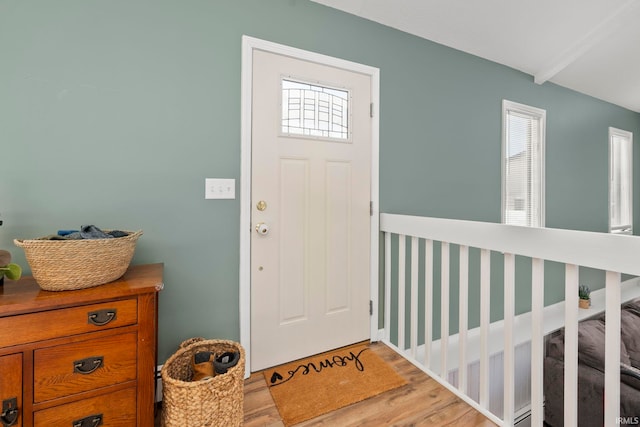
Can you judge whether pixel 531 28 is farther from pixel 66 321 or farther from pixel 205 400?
pixel 66 321

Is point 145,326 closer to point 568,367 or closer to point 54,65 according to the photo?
point 54,65

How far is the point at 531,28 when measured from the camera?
2275 mm

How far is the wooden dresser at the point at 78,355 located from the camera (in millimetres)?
Answer: 893

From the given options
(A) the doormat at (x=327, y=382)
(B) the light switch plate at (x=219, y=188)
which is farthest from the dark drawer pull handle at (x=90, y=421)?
(B) the light switch plate at (x=219, y=188)

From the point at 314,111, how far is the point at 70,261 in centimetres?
148

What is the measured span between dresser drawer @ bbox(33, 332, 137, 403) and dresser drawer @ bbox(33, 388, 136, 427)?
0.05 m

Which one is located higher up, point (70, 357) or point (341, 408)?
point (70, 357)

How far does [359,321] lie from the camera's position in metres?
1.99

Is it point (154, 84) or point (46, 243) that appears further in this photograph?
point (154, 84)

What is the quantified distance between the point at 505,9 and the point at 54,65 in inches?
114

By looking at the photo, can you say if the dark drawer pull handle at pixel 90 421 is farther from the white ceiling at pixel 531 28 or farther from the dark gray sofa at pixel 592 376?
the dark gray sofa at pixel 592 376

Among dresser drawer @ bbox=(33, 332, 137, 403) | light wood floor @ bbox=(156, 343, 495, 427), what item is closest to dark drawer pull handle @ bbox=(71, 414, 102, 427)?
dresser drawer @ bbox=(33, 332, 137, 403)

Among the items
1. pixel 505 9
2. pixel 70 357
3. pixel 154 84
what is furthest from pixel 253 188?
pixel 505 9

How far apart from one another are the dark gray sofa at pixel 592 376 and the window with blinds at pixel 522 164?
115cm
